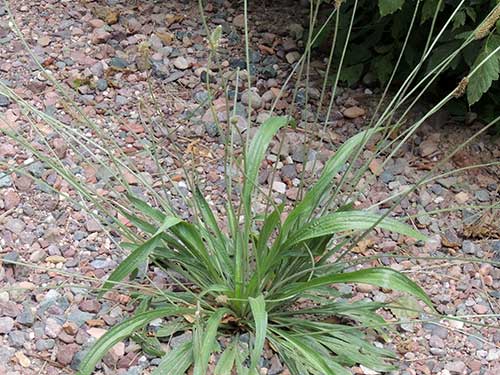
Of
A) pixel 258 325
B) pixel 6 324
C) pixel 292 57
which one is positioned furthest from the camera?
pixel 292 57

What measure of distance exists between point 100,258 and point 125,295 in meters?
0.15

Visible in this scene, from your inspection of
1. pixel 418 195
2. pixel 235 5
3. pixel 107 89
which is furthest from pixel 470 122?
pixel 107 89

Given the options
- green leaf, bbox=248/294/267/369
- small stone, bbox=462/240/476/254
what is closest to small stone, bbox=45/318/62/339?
green leaf, bbox=248/294/267/369

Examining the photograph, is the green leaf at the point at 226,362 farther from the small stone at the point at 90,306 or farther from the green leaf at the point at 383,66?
the green leaf at the point at 383,66

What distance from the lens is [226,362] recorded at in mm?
1819

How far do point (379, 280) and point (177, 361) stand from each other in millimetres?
494

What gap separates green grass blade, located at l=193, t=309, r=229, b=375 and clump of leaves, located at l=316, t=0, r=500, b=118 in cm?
100

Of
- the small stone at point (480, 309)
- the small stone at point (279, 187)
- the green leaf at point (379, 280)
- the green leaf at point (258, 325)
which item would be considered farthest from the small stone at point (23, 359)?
the small stone at point (480, 309)

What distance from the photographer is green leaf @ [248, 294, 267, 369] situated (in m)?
1.65

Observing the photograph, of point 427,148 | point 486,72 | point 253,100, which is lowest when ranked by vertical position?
point 427,148

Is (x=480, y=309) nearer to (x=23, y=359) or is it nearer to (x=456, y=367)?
(x=456, y=367)

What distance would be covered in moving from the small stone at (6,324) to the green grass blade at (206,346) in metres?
0.46

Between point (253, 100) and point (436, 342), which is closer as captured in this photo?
point (436, 342)

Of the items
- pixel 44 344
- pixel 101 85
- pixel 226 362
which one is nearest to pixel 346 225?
pixel 226 362
